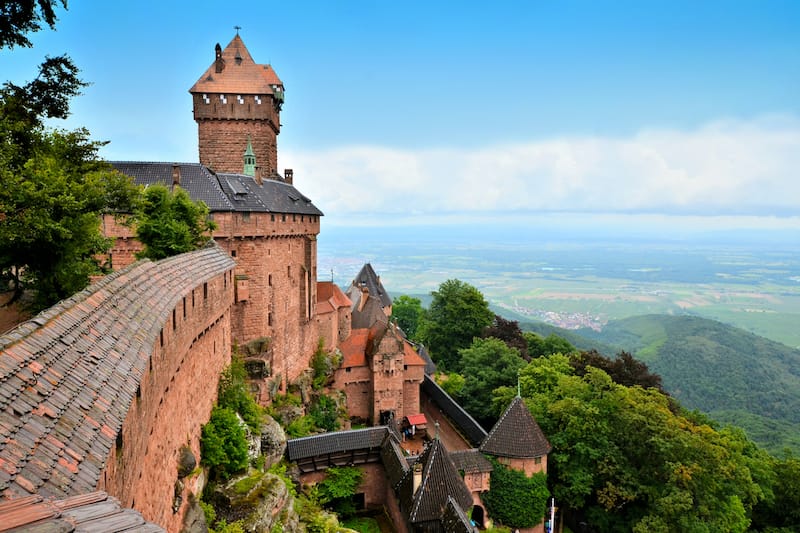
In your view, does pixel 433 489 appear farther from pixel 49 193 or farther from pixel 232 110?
pixel 232 110

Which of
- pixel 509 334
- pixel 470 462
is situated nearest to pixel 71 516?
pixel 470 462

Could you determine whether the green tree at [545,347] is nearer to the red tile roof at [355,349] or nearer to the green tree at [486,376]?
the green tree at [486,376]

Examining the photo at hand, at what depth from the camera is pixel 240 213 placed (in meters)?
20.5

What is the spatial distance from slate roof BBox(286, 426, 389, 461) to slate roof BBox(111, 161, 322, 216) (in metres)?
10.7

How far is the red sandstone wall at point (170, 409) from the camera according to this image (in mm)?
5906

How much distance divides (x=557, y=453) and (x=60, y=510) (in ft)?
81.3

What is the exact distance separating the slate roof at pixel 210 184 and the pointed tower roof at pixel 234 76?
6221 millimetres

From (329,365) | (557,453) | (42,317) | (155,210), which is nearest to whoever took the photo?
(42,317)

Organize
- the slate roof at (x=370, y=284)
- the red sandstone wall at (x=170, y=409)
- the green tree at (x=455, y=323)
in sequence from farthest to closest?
the green tree at (x=455, y=323), the slate roof at (x=370, y=284), the red sandstone wall at (x=170, y=409)

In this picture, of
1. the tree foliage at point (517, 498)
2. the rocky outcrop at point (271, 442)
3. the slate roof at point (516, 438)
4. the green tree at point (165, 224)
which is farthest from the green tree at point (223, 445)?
the tree foliage at point (517, 498)

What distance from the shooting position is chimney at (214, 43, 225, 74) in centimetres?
2630

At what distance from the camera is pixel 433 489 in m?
19.2

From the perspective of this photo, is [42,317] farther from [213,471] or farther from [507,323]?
[507,323]

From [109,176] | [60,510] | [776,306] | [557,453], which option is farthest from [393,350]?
[776,306]
